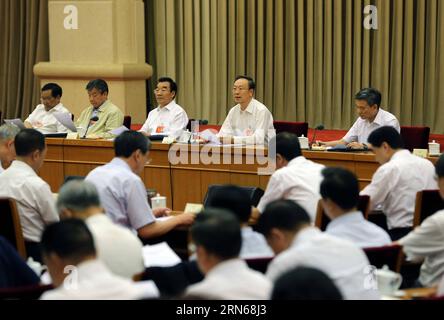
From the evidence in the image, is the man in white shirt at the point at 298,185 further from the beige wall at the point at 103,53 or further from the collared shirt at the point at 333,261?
the beige wall at the point at 103,53

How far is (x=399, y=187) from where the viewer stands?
521 cm

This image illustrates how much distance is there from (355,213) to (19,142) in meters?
2.08

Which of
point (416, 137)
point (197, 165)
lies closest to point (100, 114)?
point (197, 165)

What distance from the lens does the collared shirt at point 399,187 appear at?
5188 millimetres

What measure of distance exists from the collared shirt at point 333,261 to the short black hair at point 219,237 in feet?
0.84

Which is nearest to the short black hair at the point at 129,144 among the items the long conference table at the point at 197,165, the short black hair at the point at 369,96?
the long conference table at the point at 197,165

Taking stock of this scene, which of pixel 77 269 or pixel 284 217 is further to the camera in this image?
pixel 284 217

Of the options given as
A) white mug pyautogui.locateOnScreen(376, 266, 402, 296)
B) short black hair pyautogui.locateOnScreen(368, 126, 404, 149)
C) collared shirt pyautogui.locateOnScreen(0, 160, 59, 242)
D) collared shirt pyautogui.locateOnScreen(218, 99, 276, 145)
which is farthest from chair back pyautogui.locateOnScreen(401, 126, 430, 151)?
white mug pyautogui.locateOnScreen(376, 266, 402, 296)

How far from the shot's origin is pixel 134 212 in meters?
4.73

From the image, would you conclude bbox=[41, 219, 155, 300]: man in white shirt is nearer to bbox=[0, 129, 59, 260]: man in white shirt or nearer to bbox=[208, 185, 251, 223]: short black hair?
bbox=[208, 185, 251, 223]: short black hair

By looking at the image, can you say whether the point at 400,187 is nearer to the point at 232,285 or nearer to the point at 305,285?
the point at 232,285

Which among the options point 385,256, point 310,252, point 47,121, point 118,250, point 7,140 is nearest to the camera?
point 310,252

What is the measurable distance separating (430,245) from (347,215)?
15.3 inches
